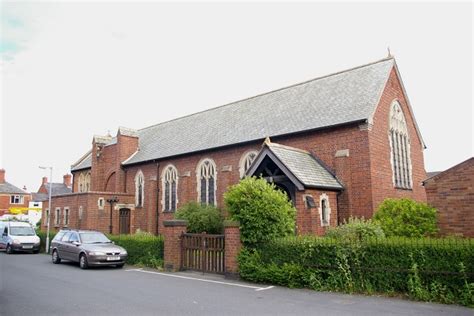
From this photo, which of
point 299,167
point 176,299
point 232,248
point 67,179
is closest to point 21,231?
point 232,248

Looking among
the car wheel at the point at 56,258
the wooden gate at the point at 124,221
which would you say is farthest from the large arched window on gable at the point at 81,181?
the car wheel at the point at 56,258

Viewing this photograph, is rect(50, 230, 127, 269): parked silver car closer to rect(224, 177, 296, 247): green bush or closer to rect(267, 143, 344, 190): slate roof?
rect(224, 177, 296, 247): green bush

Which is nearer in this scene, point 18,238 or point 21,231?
point 18,238

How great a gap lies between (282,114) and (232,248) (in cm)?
1230

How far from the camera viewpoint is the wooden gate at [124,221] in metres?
30.0

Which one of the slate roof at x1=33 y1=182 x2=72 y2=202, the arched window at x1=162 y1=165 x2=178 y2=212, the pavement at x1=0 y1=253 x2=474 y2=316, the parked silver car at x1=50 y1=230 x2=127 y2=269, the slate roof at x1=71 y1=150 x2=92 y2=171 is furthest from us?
the slate roof at x1=33 y1=182 x2=72 y2=202

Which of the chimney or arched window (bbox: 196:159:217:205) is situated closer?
arched window (bbox: 196:159:217:205)

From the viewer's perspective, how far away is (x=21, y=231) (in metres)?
27.8

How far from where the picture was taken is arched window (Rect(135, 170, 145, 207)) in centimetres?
3095

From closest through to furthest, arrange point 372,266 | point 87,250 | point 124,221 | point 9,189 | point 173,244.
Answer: point 372,266, point 173,244, point 87,250, point 124,221, point 9,189

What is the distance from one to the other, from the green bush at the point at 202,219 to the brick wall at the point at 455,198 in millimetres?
10587

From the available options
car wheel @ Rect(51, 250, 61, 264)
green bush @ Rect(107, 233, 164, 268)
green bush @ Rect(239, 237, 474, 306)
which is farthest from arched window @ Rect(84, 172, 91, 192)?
green bush @ Rect(239, 237, 474, 306)

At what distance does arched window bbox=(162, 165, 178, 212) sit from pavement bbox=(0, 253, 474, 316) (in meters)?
14.5

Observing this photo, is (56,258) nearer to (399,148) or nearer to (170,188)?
(170,188)
